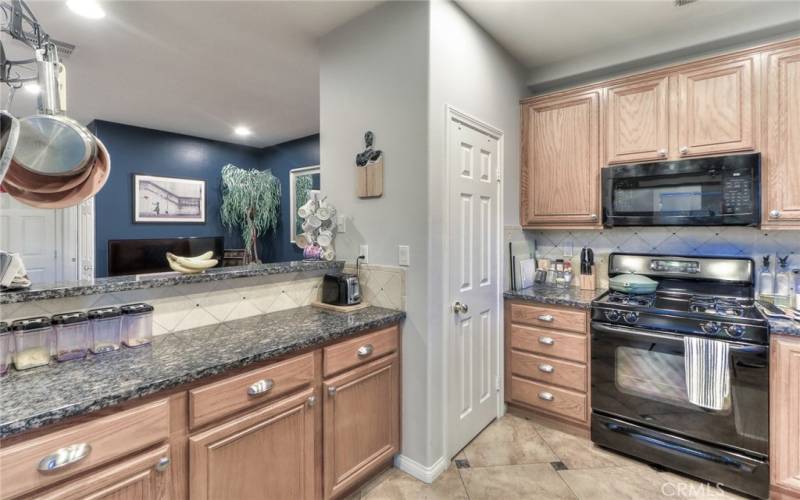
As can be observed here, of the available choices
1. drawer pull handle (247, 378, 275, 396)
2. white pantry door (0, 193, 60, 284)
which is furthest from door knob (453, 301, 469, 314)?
white pantry door (0, 193, 60, 284)

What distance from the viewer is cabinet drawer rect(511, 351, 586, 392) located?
243cm

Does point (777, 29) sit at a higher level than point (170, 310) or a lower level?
higher

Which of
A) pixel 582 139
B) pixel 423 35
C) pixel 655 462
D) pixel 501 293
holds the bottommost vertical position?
pixel 655 462

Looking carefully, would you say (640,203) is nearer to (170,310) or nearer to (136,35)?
(170,310)

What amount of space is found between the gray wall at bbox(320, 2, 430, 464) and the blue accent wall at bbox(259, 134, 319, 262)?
291 centimetres

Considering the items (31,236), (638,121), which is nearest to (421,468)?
(638,121)

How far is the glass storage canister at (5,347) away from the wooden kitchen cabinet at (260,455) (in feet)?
2.09

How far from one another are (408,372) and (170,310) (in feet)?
4.06

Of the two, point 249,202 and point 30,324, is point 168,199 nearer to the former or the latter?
point 249,202

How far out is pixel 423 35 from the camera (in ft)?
6.49

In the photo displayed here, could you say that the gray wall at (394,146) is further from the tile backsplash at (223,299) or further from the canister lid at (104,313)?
the canister lid at (104,313)

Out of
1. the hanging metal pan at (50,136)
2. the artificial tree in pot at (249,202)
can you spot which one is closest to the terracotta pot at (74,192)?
the hanging metal pan at (50,136)

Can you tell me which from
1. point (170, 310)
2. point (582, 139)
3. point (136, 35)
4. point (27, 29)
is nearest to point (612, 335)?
point (582, 139)

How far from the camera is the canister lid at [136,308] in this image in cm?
148
